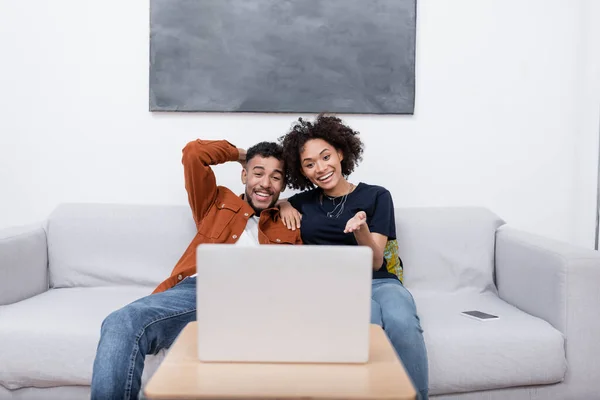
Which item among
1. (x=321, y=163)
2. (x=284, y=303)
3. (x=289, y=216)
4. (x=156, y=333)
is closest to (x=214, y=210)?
(x=289, y=216)

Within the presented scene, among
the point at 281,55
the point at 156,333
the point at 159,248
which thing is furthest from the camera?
the point at 281,55

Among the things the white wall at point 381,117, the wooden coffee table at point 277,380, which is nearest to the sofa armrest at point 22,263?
the white wall at point 381,117

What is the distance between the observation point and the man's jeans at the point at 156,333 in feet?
4.54

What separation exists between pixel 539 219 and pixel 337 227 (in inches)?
46.2

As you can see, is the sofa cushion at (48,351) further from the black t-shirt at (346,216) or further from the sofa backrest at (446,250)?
the sofa backrest at (446,250)

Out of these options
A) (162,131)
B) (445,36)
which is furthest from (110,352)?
(445,36)

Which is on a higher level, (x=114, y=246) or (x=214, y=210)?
(x=214, y=210)

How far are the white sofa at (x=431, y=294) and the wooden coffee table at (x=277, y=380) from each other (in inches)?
28.9

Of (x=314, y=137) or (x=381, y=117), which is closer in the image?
(x=314, y=137)

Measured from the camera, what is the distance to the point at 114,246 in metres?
2.32

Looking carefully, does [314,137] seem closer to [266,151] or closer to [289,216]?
[266,151]

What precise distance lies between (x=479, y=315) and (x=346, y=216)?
0.59 m

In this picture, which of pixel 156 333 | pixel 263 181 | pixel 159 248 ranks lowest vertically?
pixel 156 333

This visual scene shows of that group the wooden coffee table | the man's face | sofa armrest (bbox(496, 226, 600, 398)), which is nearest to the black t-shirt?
the man's face
